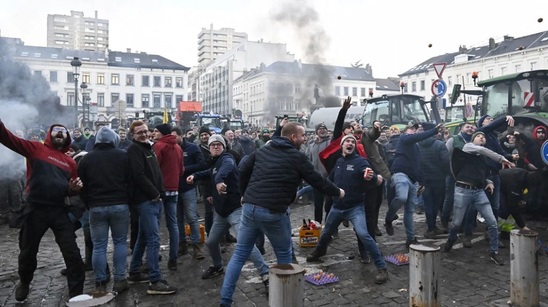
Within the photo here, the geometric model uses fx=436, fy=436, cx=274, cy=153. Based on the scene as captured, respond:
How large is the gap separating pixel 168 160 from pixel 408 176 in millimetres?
3880

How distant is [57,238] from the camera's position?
4926mm

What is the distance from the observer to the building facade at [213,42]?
143750 millimetres

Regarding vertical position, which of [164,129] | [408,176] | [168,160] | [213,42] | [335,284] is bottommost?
[335,284]

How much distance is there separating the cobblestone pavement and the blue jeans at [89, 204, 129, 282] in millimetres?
387

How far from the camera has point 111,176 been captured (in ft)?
16.7

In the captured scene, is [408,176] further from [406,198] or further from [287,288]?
[287,288]

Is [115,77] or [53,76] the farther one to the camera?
[115,77]

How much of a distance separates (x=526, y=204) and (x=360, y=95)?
251ft

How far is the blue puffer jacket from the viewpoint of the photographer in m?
4.61

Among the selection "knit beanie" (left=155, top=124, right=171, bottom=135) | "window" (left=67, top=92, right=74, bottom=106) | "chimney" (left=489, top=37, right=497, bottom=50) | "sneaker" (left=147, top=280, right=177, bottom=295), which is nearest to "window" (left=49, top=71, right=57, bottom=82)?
"window" (left=67, top=92, right=74, bottom=106)

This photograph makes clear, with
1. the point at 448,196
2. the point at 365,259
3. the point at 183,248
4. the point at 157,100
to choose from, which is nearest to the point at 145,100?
the point at 157,100

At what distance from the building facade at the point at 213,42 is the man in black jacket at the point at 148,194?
464ft

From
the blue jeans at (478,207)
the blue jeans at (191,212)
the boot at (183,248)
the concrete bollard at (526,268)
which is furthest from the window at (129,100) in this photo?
the concrete bollard at (526,268)

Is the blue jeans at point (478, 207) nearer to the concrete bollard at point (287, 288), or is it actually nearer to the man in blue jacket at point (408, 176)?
the man in blue jacket at point (408, 176)
